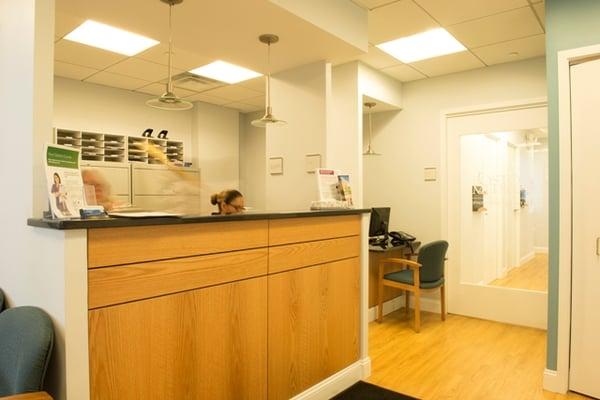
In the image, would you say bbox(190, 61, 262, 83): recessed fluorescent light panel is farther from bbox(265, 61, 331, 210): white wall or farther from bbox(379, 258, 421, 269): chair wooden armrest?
bbox(379, 258, 421, 269): chair wooden armrest

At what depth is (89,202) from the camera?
5.85 ft

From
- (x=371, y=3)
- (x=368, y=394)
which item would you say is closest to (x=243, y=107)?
(x=371, y=3)

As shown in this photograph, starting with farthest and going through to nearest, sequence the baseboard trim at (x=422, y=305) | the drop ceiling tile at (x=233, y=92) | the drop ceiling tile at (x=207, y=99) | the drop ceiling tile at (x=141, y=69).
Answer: the drop ceiling tile at (x=207, y=99) < the drop ceiling tile at (x=233, y=92) < the baseboard trim at (x=422, y=305) < the drop ceiling tile at (x=141, y=69)

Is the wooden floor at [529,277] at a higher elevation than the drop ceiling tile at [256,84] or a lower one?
lower

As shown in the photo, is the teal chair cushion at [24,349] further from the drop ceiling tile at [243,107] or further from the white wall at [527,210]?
the drop ceiling tile at [243,107]

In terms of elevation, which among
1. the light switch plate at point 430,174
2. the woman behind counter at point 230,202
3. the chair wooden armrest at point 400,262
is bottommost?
the chair wooden armrest at point 400,262

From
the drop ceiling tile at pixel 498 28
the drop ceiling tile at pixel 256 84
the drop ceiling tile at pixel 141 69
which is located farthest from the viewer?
the drop ceiling tile at pixel 256 84

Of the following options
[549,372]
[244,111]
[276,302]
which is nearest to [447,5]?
[276,302]

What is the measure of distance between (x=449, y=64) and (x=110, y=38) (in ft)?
11.3

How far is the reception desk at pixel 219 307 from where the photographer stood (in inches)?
59.7

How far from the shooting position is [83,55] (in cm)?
396

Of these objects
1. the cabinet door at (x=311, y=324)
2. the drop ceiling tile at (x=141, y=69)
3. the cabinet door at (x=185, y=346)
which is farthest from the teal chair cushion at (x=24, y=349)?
the drop ceiling tile at (x=141, y=69)

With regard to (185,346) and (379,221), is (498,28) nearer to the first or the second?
(379,221)

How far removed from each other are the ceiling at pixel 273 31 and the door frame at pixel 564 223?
70 cm
